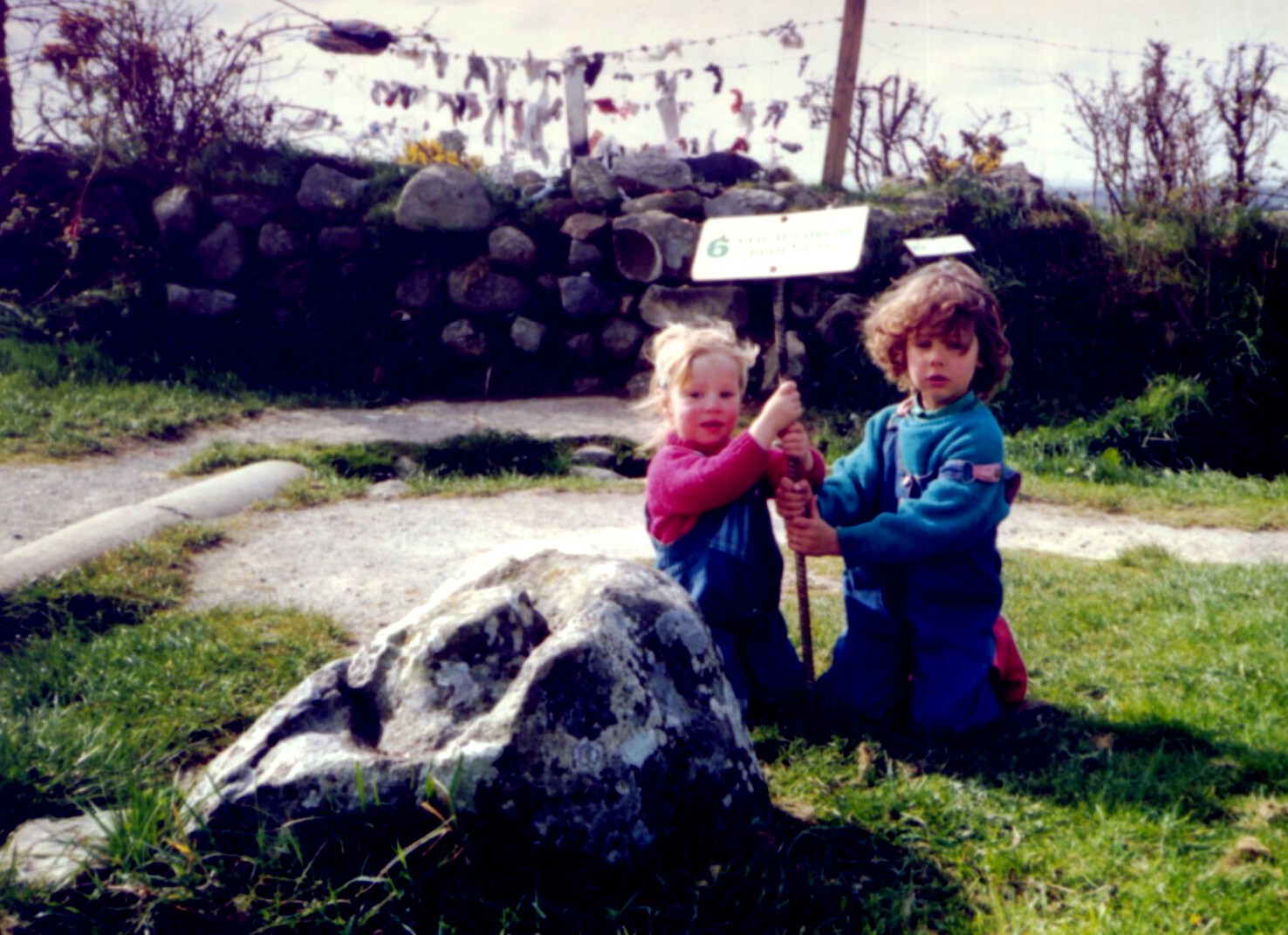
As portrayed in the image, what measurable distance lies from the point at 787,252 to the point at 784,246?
0.09 ft

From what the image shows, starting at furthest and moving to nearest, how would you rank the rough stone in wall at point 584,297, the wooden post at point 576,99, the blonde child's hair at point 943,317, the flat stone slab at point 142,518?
1. the wooden post at point 576,99
2. the rough stone in wall at point 584,297
3. the flat stone slab at point 142,518
4. the blonde child's hair at point 943,317

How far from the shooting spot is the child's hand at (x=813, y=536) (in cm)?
291

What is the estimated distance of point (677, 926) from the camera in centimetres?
212

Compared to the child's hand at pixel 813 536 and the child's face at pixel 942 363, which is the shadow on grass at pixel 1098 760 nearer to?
the child's hand at pixel 813 536

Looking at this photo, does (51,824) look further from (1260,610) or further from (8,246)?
(8,246)

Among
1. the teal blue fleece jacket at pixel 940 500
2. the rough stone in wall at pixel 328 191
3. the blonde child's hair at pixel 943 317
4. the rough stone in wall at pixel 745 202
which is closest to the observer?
the teal blue fleece jacket at pixel 940 500

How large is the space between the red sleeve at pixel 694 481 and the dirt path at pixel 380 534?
1.35m

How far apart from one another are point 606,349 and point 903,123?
4692mm

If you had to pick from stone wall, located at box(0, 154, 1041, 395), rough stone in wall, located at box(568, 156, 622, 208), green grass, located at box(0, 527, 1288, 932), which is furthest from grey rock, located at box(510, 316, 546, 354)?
green grass, located at box(0, 527, 1288, 932)

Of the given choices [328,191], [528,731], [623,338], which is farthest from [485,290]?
[528,731]

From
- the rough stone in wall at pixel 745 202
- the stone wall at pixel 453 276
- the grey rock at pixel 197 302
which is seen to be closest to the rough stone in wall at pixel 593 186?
the stone wall at pixel 453 276

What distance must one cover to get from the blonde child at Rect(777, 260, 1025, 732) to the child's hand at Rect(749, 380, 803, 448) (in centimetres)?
19

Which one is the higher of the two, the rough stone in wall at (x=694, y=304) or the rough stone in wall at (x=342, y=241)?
the rough stone in wall at (x=342, y=241)

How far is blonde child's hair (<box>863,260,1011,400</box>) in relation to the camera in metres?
2.88
